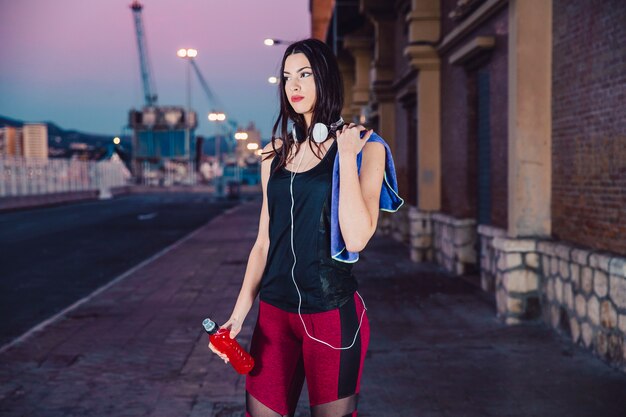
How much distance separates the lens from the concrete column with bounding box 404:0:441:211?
14.2 meters

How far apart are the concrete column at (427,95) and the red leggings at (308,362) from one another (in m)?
11.8

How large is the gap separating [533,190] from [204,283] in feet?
18.1

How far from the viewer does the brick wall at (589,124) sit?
6.56 metres

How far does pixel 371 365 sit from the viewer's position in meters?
6.64

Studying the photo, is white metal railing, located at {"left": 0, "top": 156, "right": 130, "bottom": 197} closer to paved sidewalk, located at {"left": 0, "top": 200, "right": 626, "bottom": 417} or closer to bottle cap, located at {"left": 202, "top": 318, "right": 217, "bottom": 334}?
paved sidewalk, located at {"left": 0, "top": 200, "right": 626, "bottom": 417}

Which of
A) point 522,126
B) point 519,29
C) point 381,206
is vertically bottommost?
point 381,206

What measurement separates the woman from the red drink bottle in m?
0.04

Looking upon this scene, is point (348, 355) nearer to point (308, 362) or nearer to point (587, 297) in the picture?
point (308, 362)

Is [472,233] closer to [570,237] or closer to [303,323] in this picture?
[570,237]

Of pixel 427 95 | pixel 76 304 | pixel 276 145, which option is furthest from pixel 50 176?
pixel 276 145

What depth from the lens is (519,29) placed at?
26.8ft

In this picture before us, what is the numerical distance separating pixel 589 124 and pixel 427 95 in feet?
24.2

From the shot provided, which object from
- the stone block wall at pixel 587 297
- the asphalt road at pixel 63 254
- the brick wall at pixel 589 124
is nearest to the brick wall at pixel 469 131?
the brick wall at pixel 589 124

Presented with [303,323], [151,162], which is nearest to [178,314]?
[303,323]
